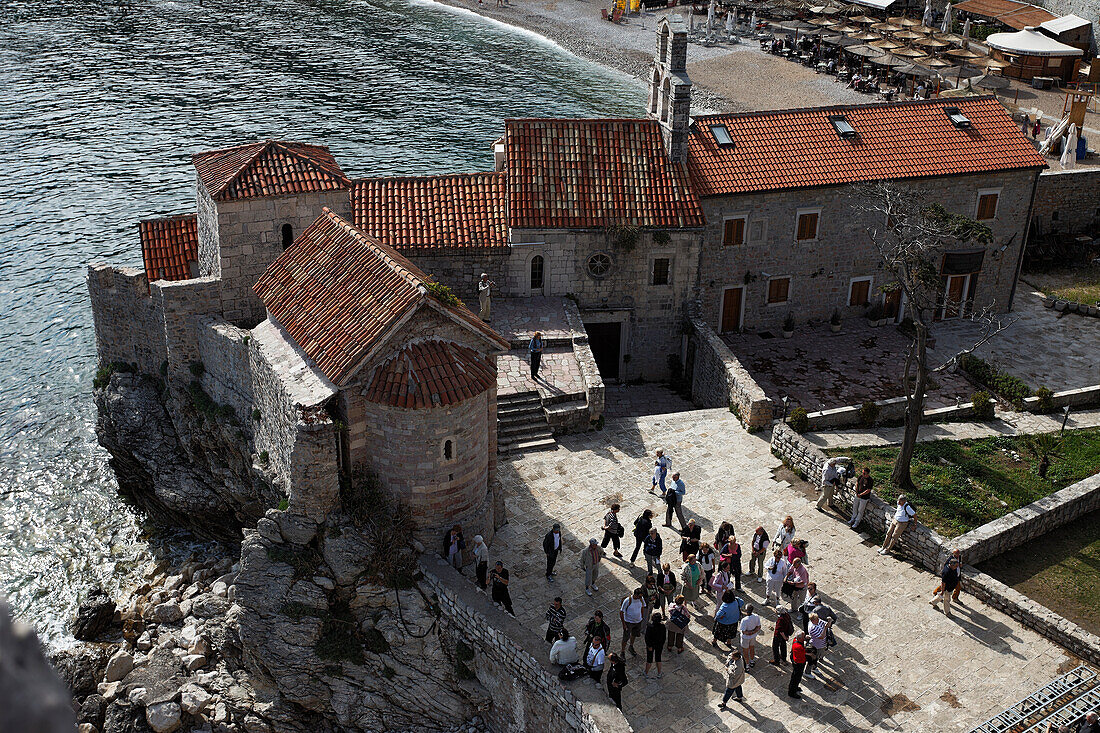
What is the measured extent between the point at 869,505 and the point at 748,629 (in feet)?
25.3

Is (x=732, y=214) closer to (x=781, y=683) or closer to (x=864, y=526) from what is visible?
(x=864, y=526)

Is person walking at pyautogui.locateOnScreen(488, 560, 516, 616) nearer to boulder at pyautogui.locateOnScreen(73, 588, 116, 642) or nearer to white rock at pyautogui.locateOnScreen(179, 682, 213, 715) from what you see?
white rock at pyautogui.locateOnScreen(179, 682, 213, 715)

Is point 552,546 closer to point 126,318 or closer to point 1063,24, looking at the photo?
point 126,318

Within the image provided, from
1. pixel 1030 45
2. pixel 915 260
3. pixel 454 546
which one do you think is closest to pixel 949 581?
pixel 915 260

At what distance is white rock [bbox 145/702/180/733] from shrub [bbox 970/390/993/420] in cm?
2625

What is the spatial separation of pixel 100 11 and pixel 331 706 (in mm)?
87674

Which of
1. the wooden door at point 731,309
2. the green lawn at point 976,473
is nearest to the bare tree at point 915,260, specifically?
the green lawn at point 976,473

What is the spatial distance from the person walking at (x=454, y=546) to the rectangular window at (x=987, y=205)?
29184mm

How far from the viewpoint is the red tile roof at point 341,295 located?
26.9 meters

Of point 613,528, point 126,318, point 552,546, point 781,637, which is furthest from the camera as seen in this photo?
point 126,318

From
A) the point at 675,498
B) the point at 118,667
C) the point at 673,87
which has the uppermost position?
the point at 673,87

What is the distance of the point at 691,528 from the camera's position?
27219 mm

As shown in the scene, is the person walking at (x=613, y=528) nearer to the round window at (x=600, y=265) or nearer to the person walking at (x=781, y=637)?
the person walking at (x=781, y=637)

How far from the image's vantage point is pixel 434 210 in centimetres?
4044
